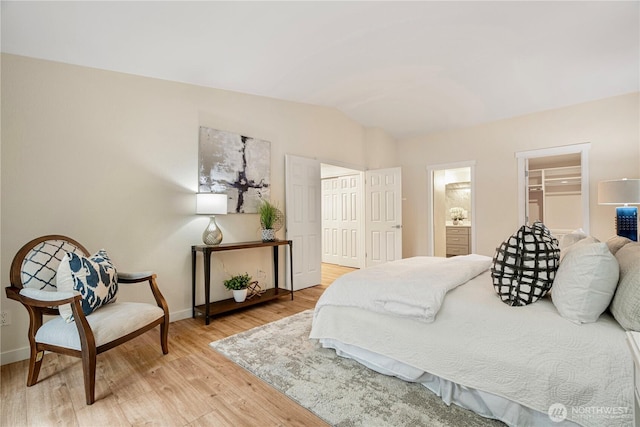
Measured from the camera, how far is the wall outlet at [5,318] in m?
2.37

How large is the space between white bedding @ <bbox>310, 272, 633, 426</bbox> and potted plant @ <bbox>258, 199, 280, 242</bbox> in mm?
2024

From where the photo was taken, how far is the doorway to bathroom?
223 inches

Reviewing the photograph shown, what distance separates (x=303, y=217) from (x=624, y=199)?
3774 mm

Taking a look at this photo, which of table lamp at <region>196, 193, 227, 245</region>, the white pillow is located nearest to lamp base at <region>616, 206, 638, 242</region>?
the white pillow

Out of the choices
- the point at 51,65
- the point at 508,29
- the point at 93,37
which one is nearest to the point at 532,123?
the point at 508,29

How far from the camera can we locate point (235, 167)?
3.78m

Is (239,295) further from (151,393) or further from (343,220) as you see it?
(343,220)

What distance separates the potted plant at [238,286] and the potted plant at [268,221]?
0.55m

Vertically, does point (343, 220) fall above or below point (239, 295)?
above

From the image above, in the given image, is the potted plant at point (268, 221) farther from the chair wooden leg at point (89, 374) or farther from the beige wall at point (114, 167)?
the chair wooden leg at point (89, 374)

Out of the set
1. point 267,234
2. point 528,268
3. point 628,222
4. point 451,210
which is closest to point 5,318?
point 267,234

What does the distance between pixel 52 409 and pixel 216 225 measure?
6.60ft

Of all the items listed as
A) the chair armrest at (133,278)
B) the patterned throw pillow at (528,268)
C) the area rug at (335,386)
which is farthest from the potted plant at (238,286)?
the patterned throw pillow at (528,268)

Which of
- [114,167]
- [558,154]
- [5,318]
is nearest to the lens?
[5,318]
